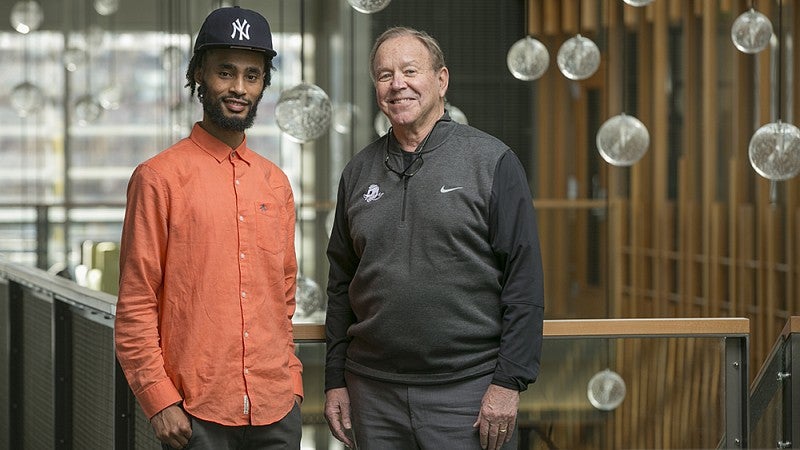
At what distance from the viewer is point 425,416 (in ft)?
8.59

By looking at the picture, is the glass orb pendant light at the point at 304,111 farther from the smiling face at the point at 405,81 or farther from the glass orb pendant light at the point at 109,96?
the glass orb pendant light at the point at 109,96

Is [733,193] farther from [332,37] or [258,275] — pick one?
[258,275]

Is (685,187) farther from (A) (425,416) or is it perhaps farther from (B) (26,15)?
(A) (425,416)

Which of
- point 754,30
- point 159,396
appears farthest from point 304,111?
point 159,396

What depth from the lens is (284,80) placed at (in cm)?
1481

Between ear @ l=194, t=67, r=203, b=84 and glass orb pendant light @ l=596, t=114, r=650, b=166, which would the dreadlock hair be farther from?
glass orb pendant light @ l=596, t=114, r=650, b=166

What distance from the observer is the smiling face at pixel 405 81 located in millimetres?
2633

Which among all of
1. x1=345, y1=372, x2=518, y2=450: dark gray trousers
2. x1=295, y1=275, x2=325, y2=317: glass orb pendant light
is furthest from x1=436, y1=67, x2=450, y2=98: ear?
x1=295, y1=275, x2=325, y2=317: glass orb pendant light

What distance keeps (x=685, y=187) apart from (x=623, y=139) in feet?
15.8

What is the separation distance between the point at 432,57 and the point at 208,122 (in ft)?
1.60

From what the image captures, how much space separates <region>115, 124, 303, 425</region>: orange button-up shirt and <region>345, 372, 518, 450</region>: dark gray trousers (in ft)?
0.74

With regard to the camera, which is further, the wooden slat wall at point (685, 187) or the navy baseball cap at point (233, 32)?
the wooden slat wall at point (685, 187)

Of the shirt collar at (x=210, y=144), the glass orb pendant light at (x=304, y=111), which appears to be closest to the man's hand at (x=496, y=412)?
the shirt collar at (x=210, y=144)

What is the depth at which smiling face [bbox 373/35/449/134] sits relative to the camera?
263cm
